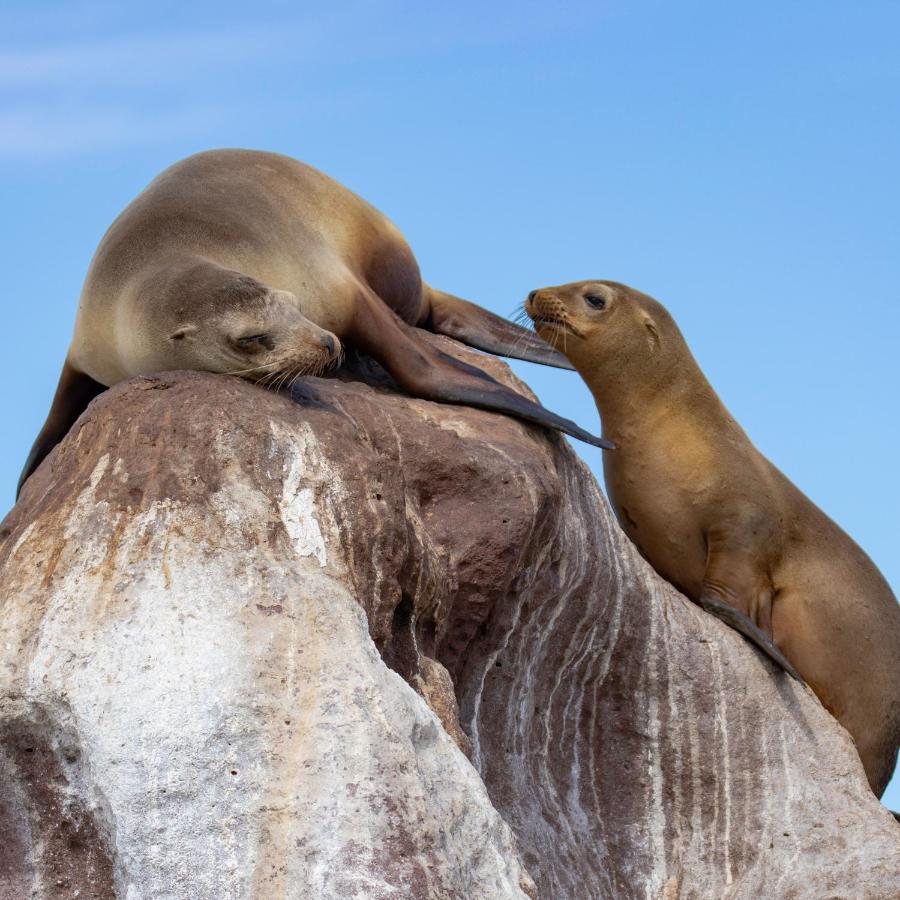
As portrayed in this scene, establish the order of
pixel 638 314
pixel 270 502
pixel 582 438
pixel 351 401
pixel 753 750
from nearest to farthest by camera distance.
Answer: pixel 270 502 → pixel 351 401 → pixel 582 438 → pixel 753 750 → pixel 638 314

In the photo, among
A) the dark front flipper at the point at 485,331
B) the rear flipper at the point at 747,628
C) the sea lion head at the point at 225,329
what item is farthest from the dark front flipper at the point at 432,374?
the rear flipper at the point at 747,628

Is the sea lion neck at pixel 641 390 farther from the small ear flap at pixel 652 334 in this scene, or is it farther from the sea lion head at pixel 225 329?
the sea lion head at pixel 225 329

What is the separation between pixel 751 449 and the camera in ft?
24.2

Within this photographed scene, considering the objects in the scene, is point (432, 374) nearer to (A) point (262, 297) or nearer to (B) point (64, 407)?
(A) point (262, 297)

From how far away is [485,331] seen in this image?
279 inches

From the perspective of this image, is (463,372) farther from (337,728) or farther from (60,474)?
(337,728)

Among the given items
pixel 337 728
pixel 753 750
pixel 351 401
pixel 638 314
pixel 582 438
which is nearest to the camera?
pixel 337 728

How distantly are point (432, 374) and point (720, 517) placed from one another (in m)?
1.91

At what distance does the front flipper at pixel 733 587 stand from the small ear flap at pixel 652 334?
3.15ft

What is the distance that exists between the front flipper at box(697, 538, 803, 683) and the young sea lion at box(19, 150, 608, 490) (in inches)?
44.7

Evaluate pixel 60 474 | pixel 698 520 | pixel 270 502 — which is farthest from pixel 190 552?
pixel 698 520

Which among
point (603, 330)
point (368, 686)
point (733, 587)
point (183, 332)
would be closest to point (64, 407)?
point (183, 332)

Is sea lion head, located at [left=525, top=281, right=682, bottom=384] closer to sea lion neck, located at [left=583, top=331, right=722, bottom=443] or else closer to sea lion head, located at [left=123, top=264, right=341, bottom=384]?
sea lion neck, located at [left=583, top=331, right=722, bottom=443]

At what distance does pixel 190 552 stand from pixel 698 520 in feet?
11.0
